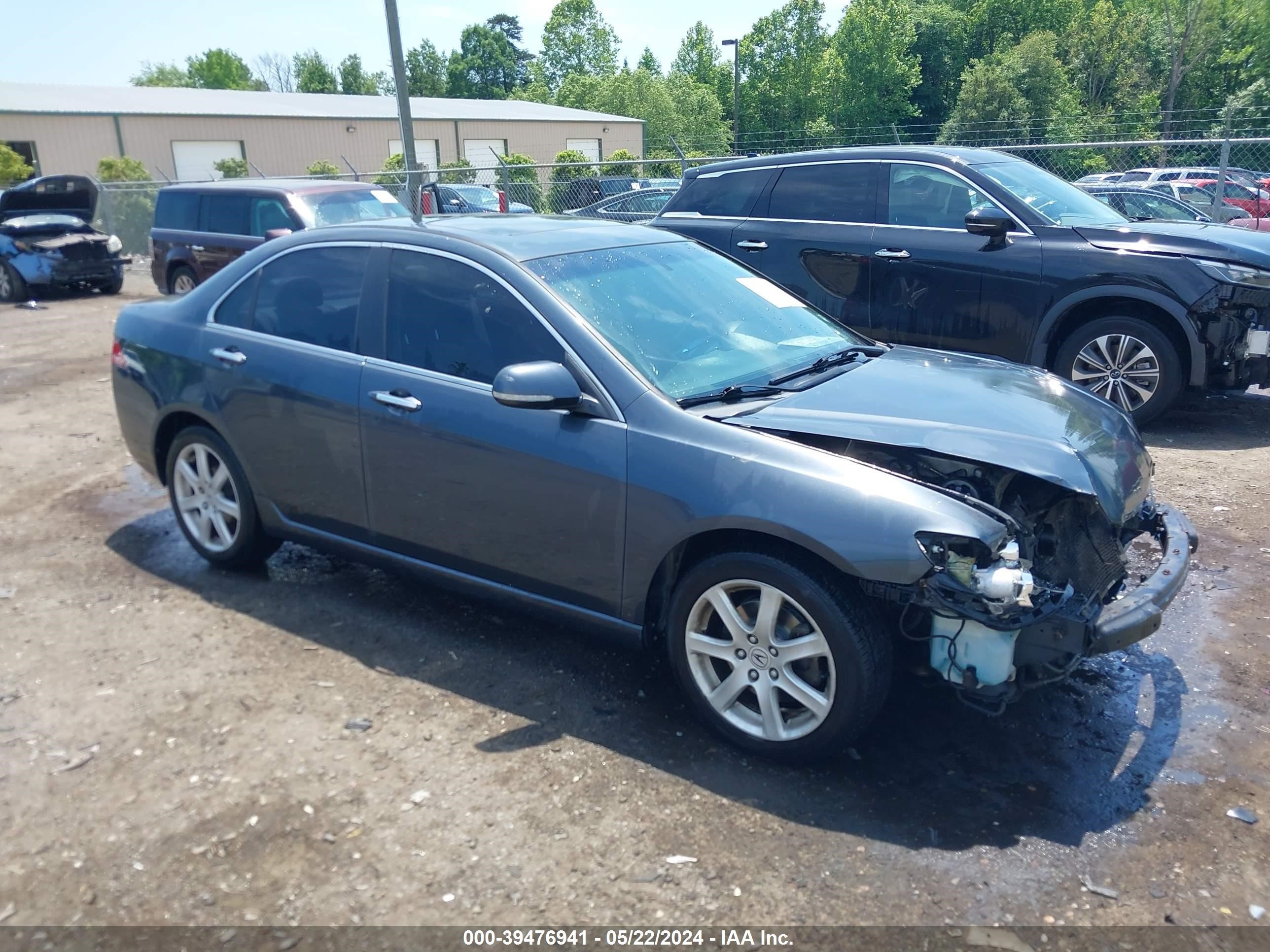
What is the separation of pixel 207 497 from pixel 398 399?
5.08ft

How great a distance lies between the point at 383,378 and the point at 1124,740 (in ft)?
10.2

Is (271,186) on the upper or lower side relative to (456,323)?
upper

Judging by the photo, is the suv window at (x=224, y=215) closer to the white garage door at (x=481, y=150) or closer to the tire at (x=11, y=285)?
the tire at (x=11, y=285)

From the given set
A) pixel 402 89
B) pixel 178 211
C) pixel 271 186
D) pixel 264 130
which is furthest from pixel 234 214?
pixel 264 130

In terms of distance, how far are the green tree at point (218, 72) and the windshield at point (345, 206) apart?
10372 centimetres

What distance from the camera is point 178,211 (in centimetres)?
1308

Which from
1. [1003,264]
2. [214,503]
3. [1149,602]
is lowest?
[214,503]

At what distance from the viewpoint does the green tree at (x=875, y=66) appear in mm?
60094

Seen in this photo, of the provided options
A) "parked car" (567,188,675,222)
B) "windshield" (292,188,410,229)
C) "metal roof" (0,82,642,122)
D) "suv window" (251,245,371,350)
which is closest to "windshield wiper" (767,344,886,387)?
"suv window" (251,245,371,350)

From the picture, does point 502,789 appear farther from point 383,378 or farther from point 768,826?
point 383,378

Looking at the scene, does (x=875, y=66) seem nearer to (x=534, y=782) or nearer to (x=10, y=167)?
(x=10, y=167)

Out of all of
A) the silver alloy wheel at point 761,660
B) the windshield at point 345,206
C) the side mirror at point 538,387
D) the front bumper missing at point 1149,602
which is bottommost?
the silver alloy wheel at point 761,660

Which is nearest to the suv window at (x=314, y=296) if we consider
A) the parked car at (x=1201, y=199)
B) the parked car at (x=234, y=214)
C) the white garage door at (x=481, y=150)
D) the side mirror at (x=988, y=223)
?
the side mirror at (x=988, y=223)

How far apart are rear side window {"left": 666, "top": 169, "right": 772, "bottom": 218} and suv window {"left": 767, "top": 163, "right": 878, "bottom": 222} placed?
7.7 inches
